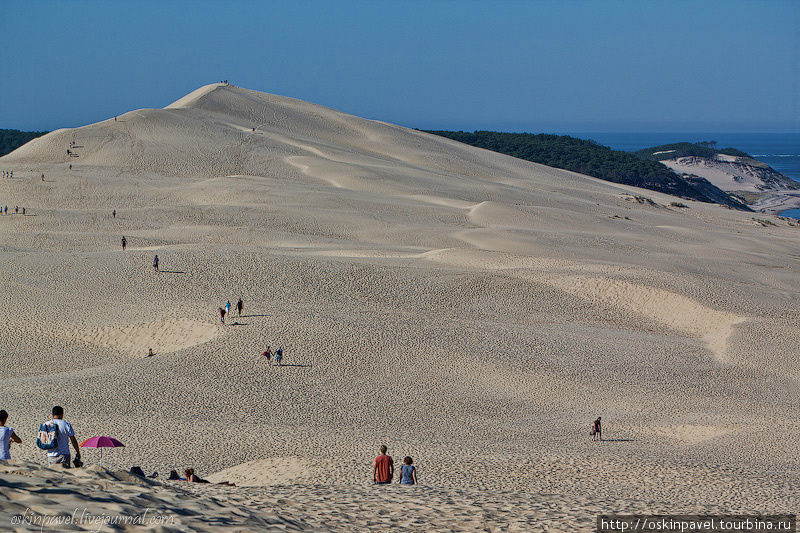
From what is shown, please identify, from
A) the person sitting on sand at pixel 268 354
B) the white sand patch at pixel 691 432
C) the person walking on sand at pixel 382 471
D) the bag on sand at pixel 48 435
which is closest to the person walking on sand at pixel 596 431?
the white sand patch at pixel 691 432

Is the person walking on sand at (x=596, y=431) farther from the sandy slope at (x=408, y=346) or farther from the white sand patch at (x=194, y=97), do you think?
the white sand patch at (x=194, y=97)

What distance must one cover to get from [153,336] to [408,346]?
8.38m

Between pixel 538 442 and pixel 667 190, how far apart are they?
81889mm

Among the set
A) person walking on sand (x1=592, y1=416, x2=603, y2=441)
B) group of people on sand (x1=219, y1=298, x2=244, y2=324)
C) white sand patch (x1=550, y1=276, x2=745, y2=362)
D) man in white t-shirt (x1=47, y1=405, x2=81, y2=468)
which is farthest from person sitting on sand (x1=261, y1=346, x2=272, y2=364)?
white sand patch (x1=550, y1=276, x2=745, y2=362)

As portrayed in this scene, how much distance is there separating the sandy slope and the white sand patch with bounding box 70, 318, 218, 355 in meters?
0.07

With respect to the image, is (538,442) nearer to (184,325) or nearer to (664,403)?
(664,403)

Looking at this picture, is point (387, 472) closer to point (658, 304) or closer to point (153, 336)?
point (153, 336)

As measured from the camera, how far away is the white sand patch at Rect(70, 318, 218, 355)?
24141 mm

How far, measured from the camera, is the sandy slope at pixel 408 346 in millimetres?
14922

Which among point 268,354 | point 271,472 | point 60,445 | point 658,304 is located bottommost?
point 271,472

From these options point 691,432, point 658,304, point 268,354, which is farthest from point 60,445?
point 658,304

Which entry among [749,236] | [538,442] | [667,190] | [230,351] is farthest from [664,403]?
[667,190]

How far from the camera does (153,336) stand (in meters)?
24.7

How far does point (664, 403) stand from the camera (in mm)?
21094
